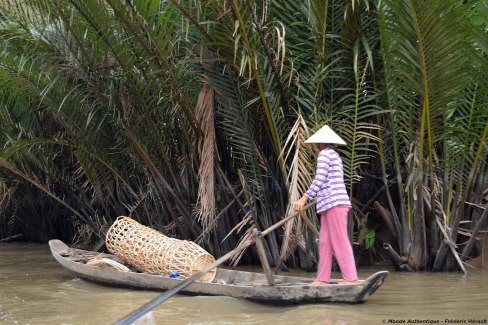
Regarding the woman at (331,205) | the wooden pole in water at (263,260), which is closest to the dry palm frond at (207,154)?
the wooden pole in water at (263,260)

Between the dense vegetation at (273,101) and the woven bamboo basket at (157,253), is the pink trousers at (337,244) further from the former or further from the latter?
the woven bamboo basket at (157,253)

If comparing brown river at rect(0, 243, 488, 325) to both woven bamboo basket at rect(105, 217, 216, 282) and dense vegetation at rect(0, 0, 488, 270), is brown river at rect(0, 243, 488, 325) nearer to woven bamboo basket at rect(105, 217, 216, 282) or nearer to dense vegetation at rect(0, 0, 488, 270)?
woven bamboo basket at rect(105, 217, 216, 282)

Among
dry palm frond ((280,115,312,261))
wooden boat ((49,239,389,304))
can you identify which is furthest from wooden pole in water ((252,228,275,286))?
dry palm frond ((280,115,312,261))

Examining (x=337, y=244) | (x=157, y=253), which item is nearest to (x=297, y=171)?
(x=337, y=244)

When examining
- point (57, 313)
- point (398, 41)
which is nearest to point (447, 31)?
point (398, 41)

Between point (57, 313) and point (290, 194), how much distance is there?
8.77ft

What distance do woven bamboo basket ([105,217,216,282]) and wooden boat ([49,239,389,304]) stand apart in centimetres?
25

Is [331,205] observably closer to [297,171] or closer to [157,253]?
[297,171]

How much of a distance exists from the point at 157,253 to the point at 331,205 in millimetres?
2191

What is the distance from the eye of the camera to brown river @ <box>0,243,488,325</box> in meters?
5.76

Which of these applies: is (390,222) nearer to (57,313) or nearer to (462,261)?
(462,261)

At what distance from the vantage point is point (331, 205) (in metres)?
6.53

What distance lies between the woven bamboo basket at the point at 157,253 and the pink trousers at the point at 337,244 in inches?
56.6

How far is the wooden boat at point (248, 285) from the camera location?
6.09 meters
